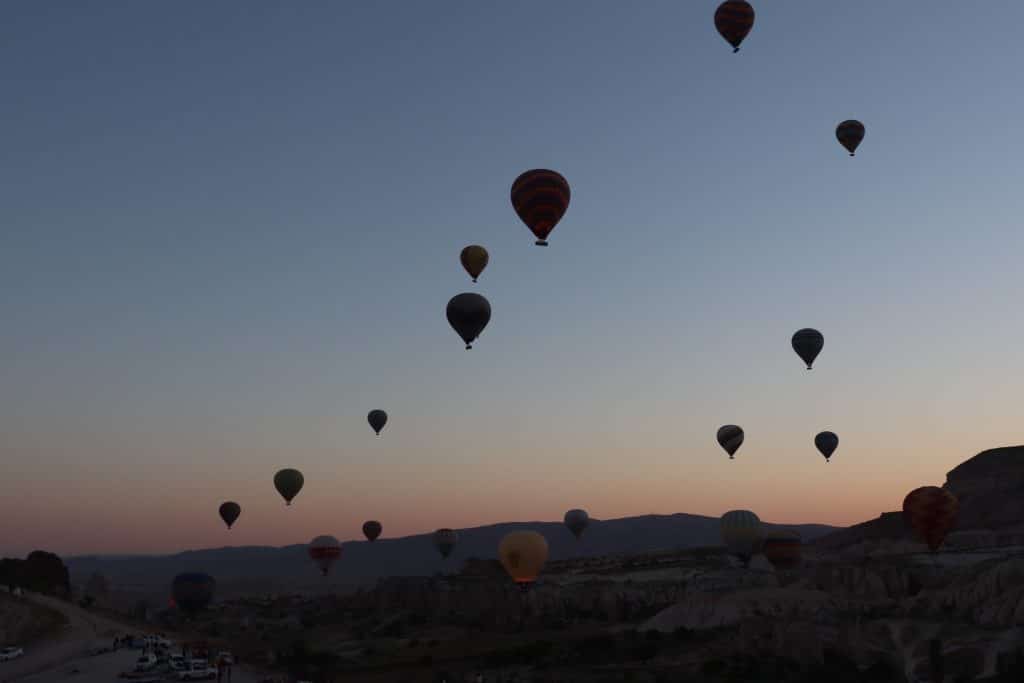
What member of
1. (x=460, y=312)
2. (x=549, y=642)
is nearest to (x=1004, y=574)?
(x=549, y=642)

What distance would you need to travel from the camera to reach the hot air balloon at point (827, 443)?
310ft

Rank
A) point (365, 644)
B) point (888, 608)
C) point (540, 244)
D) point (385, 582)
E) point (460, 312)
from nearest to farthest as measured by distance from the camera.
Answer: point (540, 244) < point (460, 312) < point (888, 608) < point (365, 644) < point (385, 582)

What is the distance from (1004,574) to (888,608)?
7.92m

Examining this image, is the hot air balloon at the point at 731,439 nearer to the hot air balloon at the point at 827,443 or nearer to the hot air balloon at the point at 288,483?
the hot air balloon at the point at 827,443

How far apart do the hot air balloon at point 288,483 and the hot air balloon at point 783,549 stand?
112ft

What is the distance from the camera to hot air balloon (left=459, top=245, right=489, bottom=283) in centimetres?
6831

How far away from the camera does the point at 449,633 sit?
9981cm

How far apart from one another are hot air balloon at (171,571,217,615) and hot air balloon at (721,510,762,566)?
35963mm

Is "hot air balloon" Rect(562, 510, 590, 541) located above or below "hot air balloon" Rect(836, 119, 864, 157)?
below

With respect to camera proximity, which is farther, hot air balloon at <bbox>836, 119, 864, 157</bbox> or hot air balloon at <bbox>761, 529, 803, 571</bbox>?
hot air balloon at <bbox>761, 529, 803, 571</bbox>

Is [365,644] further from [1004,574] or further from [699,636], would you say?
[1004,574]

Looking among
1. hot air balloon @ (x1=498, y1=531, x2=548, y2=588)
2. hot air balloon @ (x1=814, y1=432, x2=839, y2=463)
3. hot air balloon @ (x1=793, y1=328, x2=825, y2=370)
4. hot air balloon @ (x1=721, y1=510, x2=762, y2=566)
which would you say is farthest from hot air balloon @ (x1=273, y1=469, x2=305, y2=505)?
hot air balloon @ (x1=814, y1=432, x2=839, y2=463)

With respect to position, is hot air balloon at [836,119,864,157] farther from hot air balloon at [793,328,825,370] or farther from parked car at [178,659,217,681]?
parked car at [178,659,217,681]

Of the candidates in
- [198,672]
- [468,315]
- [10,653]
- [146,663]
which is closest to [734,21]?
[468,315]
